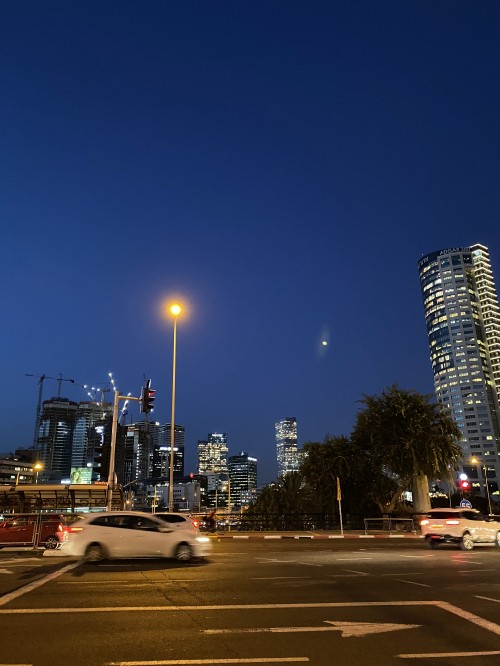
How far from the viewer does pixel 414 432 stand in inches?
1497

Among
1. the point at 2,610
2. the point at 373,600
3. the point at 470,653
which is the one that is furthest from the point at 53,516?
the point at 470,653

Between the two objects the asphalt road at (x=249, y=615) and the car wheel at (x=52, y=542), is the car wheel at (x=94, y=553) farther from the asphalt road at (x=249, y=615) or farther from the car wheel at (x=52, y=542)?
the car wheel at (x=52, y=542)

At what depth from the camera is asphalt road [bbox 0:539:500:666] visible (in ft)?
21.9

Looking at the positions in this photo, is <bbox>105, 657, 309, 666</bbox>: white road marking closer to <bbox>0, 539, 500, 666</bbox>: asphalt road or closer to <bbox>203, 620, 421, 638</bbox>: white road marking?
<bbox>0, 539, 500, 666</bbox>: asphalt road

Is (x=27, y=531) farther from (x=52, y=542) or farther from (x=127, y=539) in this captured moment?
(x=127, y=539)

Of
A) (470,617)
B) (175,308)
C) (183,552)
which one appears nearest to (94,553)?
(183,552)

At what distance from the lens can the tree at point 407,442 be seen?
37875 millimetres

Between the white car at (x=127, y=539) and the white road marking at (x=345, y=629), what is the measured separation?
903 cm

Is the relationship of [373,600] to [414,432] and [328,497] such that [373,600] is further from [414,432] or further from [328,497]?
[328,497]

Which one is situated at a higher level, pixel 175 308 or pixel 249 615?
pixel 175 308

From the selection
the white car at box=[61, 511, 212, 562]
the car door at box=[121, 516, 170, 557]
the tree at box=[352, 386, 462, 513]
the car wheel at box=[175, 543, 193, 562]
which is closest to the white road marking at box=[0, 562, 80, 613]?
the white car at box=[61, 511, 212, 562]

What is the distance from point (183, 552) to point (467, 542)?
1324 centimetres

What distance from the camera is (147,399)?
2617 centimetres

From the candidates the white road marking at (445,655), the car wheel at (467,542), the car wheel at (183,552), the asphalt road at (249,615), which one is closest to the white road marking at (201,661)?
the asphalt road at (249,615)
